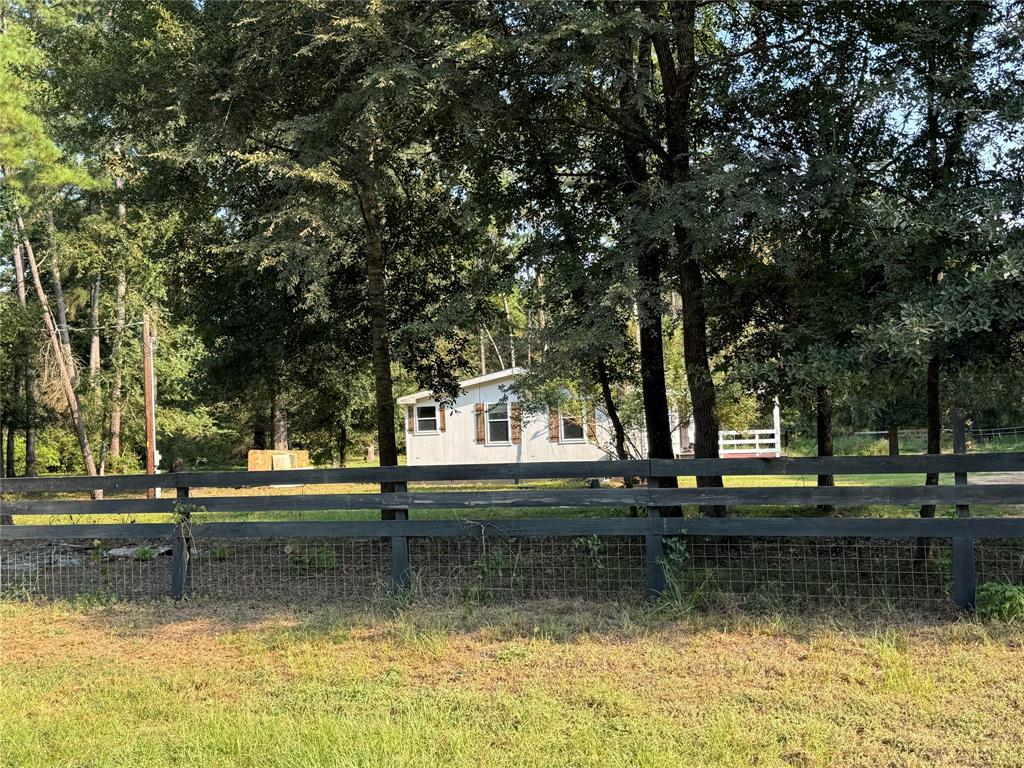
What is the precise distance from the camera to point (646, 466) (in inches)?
230

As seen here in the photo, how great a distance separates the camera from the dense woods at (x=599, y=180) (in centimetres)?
621

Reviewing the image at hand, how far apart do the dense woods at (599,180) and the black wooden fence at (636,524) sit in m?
0.92

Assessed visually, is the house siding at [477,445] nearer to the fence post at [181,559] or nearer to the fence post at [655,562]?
the fence post at [181,559]

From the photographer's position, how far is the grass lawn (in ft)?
11.6

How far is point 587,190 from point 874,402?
12.3 feet

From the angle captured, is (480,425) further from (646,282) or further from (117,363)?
(646,282)

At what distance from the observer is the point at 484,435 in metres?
25.0

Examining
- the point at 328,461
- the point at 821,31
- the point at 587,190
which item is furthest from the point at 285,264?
the point at 328,461

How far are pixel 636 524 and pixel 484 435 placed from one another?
19.2 meters

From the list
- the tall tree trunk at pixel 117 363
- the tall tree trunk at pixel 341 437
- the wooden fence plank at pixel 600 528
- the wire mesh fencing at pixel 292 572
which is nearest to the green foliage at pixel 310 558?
the wire mesh fencing at pixel 292 572

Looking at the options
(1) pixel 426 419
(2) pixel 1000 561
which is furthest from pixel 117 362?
(2) pixel 1000 561

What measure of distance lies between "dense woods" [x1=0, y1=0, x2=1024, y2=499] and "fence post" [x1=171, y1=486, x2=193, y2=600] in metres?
2.77

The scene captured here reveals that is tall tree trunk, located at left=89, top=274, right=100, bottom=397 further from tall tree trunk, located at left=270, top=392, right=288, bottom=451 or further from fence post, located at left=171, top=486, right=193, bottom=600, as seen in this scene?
fence post, located at left=171, top=486, right=193, bottom=600

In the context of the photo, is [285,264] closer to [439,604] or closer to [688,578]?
[439,604]
